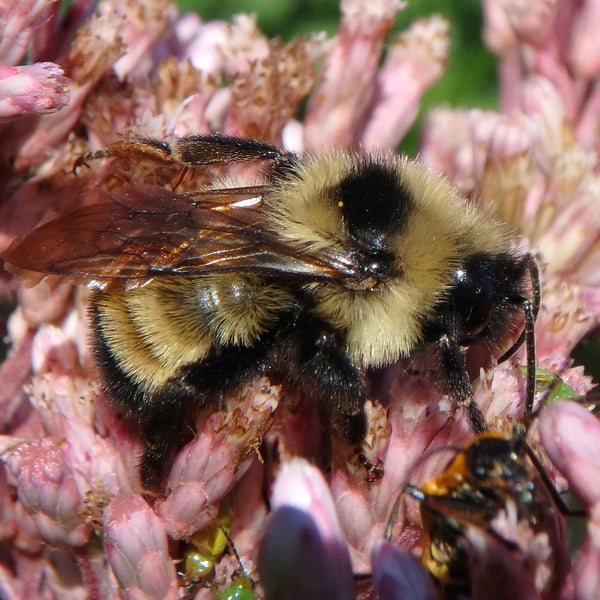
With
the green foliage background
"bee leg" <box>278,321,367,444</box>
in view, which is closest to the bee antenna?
"bee leg" <box>278,321,367,444</box>

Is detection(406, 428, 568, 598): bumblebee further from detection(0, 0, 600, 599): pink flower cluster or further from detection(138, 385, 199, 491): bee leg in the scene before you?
detection(138, 385, 199, 491): bee leg

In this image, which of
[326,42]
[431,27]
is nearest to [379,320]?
[326,42]

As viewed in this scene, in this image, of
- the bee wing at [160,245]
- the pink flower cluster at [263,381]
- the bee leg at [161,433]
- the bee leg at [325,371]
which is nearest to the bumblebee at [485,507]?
the pink flower cluster at [263,381]

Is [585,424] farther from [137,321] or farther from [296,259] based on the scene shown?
[137,321]

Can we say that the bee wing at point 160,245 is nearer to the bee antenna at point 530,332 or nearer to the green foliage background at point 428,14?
the bee antenna at point 530,332

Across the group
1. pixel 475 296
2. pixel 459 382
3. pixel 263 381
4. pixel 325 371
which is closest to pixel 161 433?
pixel 263 381
